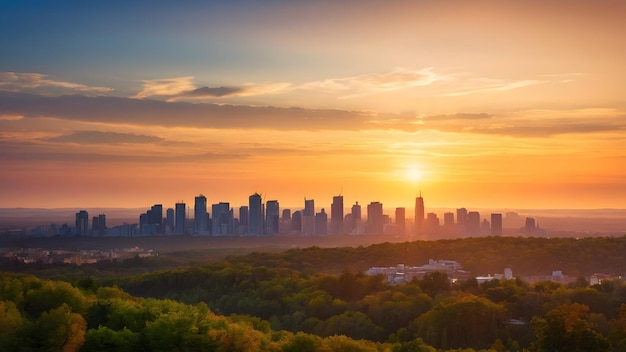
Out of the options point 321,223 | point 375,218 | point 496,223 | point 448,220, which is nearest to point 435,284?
point 496,223

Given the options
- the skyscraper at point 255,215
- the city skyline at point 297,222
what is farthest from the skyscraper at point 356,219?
the skyscraper at point 255,215

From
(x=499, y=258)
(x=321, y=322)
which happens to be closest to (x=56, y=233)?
(x=499, y=258)

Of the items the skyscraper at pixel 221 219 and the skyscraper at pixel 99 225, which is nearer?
the skyscraper at pixel 99 225

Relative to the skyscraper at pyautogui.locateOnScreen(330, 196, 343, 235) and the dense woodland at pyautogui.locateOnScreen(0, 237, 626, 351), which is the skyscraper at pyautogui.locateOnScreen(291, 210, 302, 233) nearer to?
the skyscraper at pyautogui.locateOnScreen(330, 196, 343, 235)

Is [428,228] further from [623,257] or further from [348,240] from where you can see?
[623,257]

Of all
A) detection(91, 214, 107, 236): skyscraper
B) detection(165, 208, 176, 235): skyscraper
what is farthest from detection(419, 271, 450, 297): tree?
detection(165, 208, 176, 235): skyscraper

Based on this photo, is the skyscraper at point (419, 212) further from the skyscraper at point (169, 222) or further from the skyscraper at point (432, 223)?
the skyscraper at point (169, 222)
